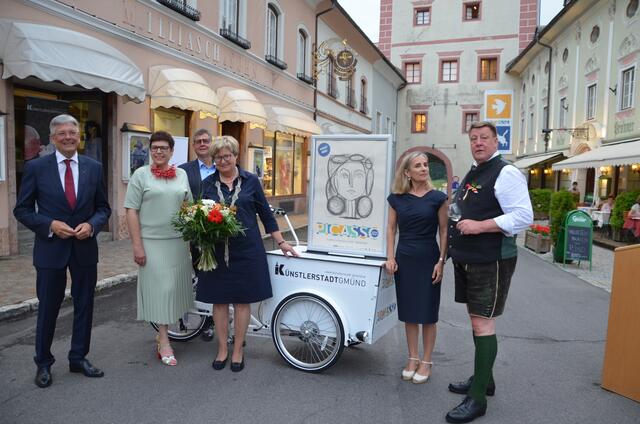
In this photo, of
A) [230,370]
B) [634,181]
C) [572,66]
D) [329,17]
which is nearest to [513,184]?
[230,370]

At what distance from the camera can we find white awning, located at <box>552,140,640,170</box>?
538 inches

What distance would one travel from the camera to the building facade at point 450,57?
35406 millimetres

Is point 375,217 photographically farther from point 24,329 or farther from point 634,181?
point 634,181

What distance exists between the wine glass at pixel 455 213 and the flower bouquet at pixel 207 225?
159cm

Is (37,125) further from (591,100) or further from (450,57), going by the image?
(450,57)

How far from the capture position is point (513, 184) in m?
3.43

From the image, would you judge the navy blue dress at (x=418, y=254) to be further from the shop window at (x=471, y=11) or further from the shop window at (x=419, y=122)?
the shop window at (x=471, y=11)

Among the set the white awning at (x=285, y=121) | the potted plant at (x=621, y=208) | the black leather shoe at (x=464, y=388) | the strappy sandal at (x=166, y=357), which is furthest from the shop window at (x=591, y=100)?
the strappy sandal at (x=166, y=357)

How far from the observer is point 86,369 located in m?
4.06

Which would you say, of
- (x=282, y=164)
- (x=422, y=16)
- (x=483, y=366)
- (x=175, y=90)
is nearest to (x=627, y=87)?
(x=282, y=164)

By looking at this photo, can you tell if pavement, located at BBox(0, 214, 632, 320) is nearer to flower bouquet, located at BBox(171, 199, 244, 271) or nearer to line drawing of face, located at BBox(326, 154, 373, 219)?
flower bouquet, located at BBox(171, 199, 244, 271)

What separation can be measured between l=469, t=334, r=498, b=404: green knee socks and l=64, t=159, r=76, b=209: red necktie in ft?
10.1

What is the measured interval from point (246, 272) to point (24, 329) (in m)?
2.67

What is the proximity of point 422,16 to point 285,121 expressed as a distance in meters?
24.3
